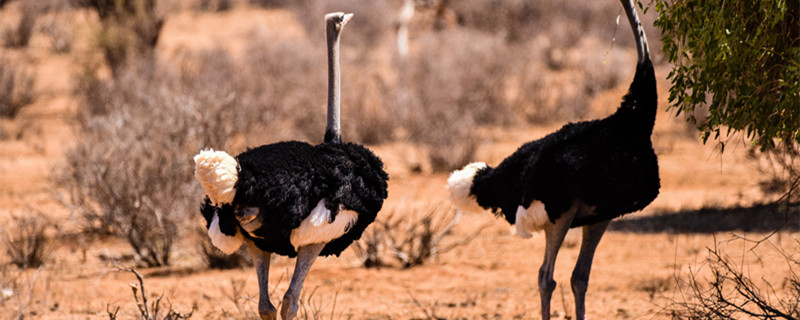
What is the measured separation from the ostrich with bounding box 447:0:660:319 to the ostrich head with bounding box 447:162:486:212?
35cm

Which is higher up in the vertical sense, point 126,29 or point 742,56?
point 126,29

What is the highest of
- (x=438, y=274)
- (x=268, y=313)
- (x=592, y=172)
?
(x=592, y=172)

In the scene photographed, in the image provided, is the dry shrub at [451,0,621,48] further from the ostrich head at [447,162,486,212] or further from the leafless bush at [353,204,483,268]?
the ostrich head at [447,162,486,212]

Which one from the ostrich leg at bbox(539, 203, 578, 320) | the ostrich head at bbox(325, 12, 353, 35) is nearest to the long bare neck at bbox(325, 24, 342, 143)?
the ostrich head at bbox(325, 12, 353, 35)

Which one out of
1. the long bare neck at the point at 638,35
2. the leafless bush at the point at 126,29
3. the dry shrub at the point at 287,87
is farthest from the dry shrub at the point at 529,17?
the long bare neck at the point at 638,35

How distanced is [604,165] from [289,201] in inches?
57.6

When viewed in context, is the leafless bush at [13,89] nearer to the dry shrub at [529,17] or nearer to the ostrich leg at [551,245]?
the dry shrub at [529,17]

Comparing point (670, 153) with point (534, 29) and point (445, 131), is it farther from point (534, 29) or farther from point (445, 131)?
point (534, 29)

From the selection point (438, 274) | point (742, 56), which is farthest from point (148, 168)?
point (742, 56)

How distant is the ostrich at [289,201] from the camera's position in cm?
433

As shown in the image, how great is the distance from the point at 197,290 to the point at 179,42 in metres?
15.7

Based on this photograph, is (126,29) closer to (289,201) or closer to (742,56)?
(289,201)

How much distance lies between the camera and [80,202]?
8570mm

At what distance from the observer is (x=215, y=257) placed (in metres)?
7.85
